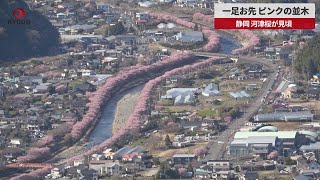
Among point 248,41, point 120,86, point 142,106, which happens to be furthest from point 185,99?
point 248,41

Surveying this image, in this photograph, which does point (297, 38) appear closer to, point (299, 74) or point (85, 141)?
point (299, 74)

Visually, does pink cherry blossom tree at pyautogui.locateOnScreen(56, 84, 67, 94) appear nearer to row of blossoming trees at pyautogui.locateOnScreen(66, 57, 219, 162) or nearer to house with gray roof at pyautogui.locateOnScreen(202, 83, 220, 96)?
row of blossoming trees at pyautogui.locateOnScreen(66, 57, 219, 162)

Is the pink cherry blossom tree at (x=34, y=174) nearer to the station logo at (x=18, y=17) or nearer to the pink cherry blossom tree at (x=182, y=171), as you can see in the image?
the pink cherry blossom tree at (x=182, y=171)

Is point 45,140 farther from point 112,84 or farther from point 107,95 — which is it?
point 112,84

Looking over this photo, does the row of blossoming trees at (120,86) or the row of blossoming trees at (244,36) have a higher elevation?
the row of blossoming trees at (244,36)

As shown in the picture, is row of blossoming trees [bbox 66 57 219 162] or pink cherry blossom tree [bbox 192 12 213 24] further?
pink cherry blossom tree [bbox 192 12 213 24]

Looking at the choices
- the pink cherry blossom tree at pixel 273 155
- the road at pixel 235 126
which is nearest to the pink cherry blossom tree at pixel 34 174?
the road at pixel 235 126

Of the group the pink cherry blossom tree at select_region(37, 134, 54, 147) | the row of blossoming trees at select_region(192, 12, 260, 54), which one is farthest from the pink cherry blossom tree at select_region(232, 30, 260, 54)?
the pink cherry blossom tree at select_region(37, 134, 54, 147)
